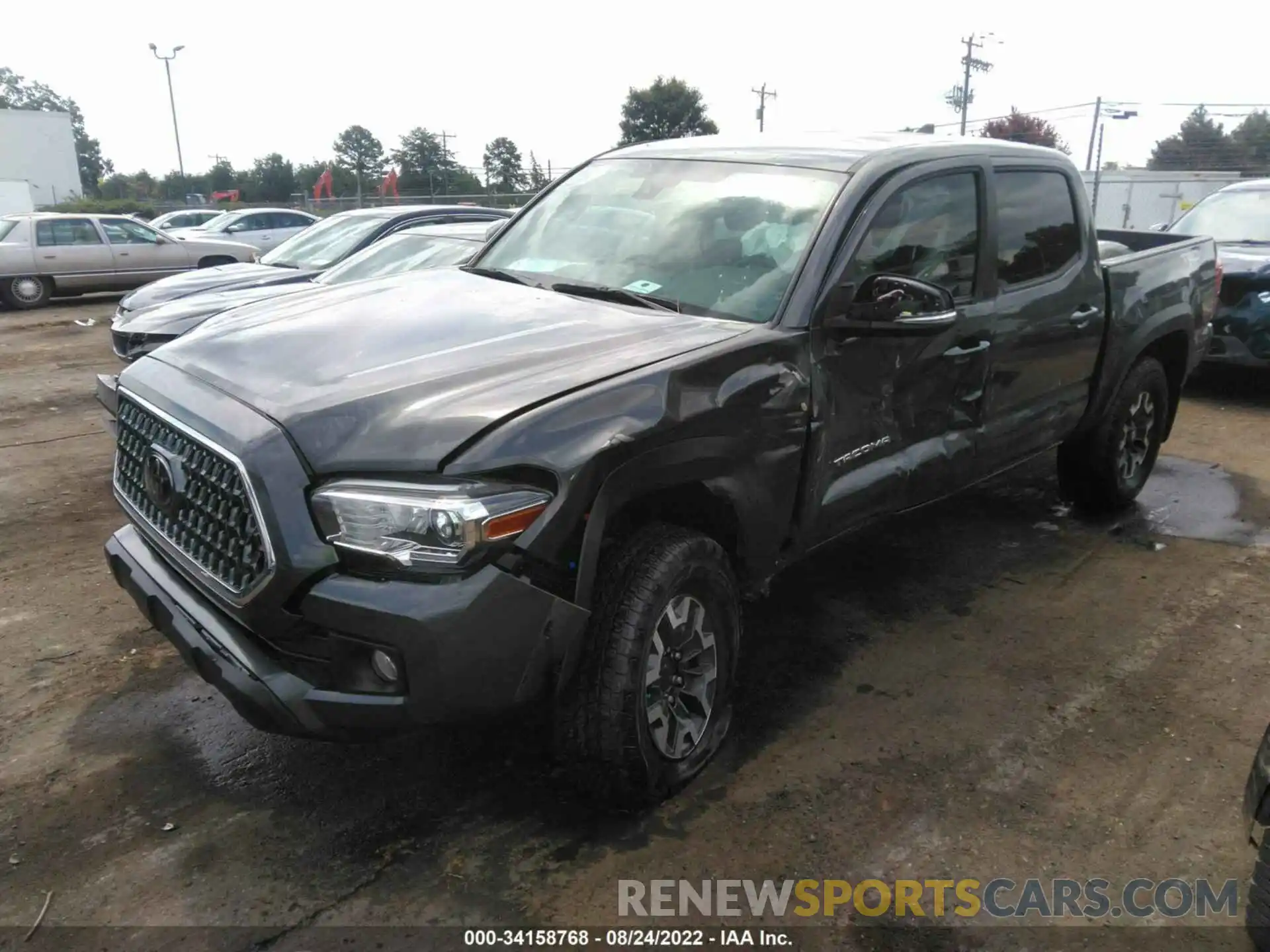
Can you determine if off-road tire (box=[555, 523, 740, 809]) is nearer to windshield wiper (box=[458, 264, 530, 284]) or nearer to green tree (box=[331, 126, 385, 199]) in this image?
windshield wiper (box=[458, 264, 530, 284])

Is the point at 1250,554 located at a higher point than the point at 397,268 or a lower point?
lower

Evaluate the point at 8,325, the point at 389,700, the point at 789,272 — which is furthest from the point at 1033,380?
the point at 8,325

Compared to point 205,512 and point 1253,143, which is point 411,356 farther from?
point 1253,143

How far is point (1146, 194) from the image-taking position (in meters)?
36.4

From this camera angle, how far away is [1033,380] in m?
4.38

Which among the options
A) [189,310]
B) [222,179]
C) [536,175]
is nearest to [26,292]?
[189,310]

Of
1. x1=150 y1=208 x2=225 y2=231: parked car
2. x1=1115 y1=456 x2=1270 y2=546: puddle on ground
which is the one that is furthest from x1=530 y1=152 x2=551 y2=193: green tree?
x1=1115 y1=456 x2=1270 y2=546: puddle on ground

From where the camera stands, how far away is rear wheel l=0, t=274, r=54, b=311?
1525 centimetres

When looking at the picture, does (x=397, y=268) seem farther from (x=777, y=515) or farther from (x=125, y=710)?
(x=777, y=515)

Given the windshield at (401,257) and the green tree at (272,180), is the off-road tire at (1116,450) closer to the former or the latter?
the windshield at (401,257)

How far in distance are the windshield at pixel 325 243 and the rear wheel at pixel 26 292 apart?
8.63m

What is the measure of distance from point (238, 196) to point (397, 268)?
4940 cm

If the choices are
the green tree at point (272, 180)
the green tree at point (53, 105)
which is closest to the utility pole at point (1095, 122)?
the green tree at point (272, 180)

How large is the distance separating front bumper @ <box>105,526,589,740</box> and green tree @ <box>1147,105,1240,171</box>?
55.9 metres
